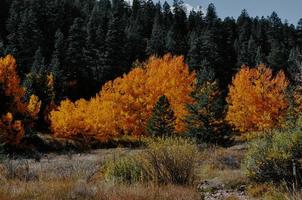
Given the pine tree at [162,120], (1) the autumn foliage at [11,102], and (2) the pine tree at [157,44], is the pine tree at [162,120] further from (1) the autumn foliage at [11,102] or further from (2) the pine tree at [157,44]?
(2) the pine tree at [157,44]

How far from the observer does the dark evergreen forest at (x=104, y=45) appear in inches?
3211

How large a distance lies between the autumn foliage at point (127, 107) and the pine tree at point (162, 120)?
12.0ft

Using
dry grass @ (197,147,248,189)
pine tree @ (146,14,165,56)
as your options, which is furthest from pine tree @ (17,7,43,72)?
dry grass @ (197,147,248,189)

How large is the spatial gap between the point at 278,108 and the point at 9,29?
66.9 metres

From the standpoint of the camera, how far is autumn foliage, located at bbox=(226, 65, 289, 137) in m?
45.7

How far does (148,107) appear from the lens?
174 ft

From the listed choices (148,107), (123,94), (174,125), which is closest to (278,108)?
(174,125)

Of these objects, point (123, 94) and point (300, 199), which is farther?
point (123, 94)

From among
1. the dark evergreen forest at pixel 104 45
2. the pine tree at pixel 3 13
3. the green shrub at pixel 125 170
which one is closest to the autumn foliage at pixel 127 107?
the dark evergreen forest at pixel 104 45

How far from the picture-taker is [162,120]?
150 feet

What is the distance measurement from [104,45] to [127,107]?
4223cm

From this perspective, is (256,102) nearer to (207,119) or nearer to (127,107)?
(207,119)

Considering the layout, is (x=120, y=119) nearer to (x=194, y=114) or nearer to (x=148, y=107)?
(x=148, y=107)

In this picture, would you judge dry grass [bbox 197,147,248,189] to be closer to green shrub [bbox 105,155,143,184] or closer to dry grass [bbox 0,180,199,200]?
green shrub [bbox 105,155,143,184]
